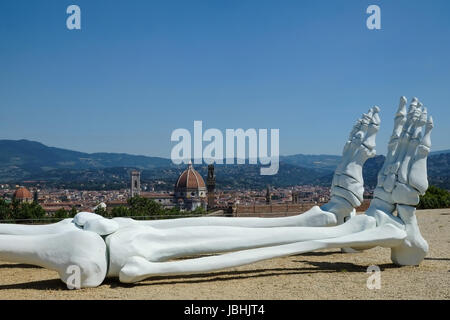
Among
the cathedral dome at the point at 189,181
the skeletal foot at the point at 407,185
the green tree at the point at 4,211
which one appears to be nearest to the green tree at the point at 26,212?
→ the green tree at the point at 4,211

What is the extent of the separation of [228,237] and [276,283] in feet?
3.34

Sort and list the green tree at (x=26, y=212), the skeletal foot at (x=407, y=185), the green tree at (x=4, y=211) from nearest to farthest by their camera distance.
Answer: the skeletal foot at (x=407, y=185), the green tree at (x=4, y=211), the green tree at (x=26, y=212)

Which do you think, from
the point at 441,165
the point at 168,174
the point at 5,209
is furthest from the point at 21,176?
the point at 5,209

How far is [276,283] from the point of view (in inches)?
283

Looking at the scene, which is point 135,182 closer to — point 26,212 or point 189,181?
point 189,181

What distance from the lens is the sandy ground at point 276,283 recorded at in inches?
249

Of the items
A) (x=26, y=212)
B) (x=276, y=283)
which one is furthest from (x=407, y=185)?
(x=26, y=212)

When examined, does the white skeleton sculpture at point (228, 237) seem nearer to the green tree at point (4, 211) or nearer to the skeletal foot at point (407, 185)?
the skeletal foot at point (407, 185)

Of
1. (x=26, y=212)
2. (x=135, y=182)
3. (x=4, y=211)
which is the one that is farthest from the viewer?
(x=135, y=182)

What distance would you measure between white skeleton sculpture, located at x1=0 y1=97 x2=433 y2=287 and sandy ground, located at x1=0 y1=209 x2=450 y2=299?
300 millimetres

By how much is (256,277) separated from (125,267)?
2250 millimetres

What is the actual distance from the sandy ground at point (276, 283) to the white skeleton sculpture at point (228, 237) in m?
0.30

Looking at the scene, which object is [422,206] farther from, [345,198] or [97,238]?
[97,238]

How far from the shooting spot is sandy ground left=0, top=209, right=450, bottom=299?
6.32 metres
